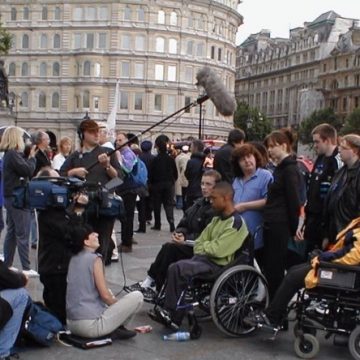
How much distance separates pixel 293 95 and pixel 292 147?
366 feet

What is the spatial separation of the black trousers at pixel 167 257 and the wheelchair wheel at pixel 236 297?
87 cm

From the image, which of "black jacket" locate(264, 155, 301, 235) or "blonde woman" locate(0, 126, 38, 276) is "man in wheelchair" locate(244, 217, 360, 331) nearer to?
"black jacket" locate(264, 155, 301, 235)

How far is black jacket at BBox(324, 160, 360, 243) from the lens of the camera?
248 inches

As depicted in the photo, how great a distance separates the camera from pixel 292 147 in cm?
707

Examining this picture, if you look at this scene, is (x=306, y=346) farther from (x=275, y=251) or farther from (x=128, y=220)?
(x=128, y=220)

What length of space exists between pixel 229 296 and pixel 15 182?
353 centimetres

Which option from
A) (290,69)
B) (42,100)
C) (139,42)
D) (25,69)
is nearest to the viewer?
(139,42)

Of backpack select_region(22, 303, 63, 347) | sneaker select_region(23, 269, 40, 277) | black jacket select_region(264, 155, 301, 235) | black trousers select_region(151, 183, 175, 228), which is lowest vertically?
sneaker select_region(23, 269, 40, 277)

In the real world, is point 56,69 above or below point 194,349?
above

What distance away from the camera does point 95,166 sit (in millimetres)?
7871

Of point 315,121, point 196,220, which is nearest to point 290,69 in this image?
point 315,121

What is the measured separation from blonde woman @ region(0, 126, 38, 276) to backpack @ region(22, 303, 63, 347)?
2484 mm

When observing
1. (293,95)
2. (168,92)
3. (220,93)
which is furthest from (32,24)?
(220,93)

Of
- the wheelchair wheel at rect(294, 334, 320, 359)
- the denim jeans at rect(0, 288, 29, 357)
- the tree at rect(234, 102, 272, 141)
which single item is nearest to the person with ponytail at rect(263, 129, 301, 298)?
the wheelchair wheel at rect(294, 334, 320, 359)
